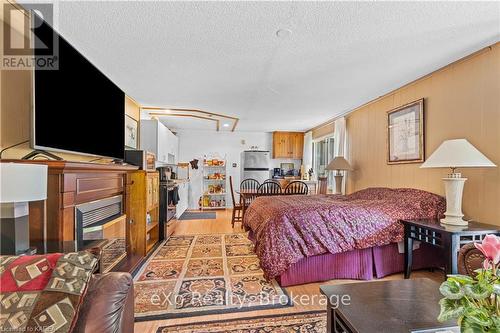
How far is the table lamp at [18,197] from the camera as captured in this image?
922mm

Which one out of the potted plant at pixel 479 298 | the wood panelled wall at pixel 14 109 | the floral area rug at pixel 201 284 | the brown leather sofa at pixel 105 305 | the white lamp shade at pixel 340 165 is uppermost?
the wood panelled wall at pixel 14 109

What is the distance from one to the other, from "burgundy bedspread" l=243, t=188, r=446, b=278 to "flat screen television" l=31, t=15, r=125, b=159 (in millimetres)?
1860

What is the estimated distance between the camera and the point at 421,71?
266cm

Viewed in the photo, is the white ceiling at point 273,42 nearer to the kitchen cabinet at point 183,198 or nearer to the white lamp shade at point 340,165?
the white lamp shade at point 340,165

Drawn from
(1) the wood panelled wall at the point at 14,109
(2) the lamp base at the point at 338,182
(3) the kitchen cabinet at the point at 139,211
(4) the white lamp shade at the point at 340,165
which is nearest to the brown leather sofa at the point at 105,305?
(1) the wood panelled wall at the point at 14,109

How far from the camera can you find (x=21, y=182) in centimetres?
97

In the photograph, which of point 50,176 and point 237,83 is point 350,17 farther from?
point 50,176

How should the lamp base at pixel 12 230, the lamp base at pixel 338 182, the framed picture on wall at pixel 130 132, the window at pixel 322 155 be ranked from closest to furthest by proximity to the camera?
the lamp base at pixel 12 230
the framed picture on wall at pixel 130 132
the lamp base at pixel 338 182
the window at pixel 322 155

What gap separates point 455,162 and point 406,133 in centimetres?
120

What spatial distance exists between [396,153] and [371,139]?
2.08 ft

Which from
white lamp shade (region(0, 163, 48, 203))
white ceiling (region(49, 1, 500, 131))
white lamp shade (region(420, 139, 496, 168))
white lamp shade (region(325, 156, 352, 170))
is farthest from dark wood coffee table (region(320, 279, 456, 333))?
white lamp shade (region(325, 156, 352, 170))

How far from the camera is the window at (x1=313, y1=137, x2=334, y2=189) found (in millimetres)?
5540

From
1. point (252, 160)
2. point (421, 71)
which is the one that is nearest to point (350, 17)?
point (421, 71)

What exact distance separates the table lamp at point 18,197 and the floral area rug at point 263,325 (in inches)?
40.7
